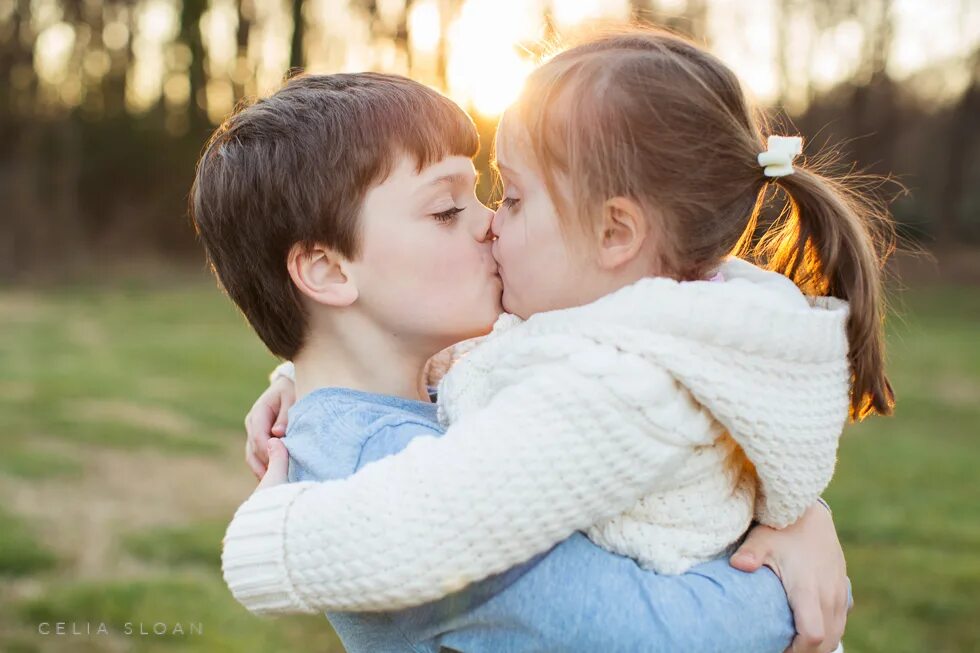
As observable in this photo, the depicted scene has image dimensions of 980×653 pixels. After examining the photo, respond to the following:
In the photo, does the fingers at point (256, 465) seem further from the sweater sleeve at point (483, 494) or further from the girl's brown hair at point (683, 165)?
the girl's brown hair at point (683, 165)

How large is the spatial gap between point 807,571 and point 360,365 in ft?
2.94

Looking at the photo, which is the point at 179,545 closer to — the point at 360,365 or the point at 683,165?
the point at 360,365

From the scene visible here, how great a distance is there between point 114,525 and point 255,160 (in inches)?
197

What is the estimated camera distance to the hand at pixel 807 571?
71.1 inches

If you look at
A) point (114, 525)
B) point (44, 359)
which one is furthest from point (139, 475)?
point (44, 359)

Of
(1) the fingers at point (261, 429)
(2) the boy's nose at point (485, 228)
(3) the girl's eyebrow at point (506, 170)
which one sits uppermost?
(3) the girl's eyebrow at point (506, 170)

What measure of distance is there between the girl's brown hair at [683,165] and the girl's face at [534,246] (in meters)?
0.03

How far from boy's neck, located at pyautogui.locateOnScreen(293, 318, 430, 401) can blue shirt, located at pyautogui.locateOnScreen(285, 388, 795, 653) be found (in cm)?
19

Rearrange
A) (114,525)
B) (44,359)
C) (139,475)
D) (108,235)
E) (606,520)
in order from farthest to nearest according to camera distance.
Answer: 1. (108,235)
2. (44,359)
3. (139,475)
4. (114,525)
5. (606,520)

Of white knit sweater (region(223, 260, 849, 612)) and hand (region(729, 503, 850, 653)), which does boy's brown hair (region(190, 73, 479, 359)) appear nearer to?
white knit sweater (region(223, 260, 849, 612))

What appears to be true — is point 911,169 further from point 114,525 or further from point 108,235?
point 114,525

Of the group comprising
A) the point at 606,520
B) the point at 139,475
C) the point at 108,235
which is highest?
the point at 606,520

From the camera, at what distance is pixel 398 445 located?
5.85 feet

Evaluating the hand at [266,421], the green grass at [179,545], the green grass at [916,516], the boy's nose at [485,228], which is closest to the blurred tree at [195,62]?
the green grass at [916,516]
